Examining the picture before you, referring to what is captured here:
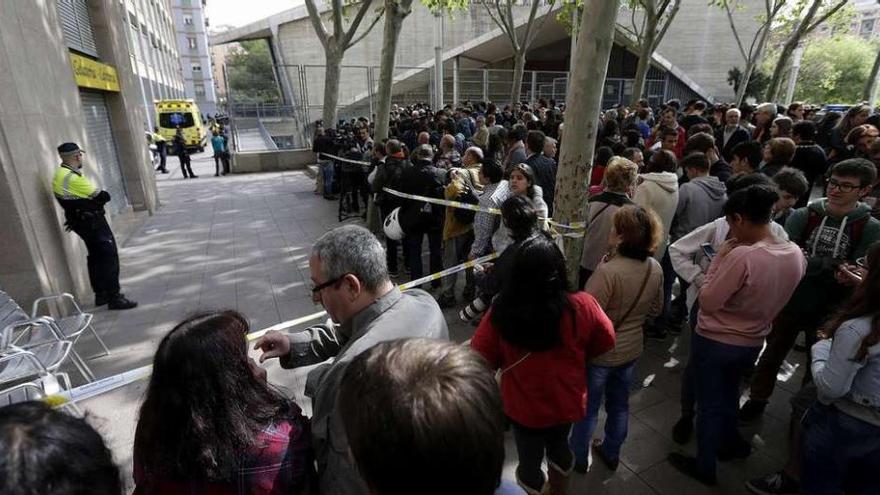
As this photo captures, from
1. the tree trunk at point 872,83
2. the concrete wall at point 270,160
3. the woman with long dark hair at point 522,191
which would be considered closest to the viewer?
the woman with long dark hair at point 522,191

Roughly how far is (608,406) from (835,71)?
1788 inches

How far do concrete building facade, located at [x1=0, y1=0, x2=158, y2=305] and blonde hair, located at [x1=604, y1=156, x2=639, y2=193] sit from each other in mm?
5875

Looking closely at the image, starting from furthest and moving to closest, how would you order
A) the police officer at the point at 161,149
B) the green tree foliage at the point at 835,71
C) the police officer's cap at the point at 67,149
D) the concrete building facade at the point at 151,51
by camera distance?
the green tree foliage at the point at 835,71 → the concrete building facade at the point at 151,51 → the police officer at the point at 161,149 → the police officer's cap at the point at 67,149

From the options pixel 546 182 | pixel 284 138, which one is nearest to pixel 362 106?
pixel 284 138

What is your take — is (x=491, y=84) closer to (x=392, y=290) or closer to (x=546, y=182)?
(x=546, y=182)

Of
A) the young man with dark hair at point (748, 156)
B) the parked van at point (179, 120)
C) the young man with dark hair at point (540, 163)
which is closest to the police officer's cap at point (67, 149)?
the young man with dark hair at point (540, 163)

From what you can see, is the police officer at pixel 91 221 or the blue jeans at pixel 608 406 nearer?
the blue jeans at pixel 608 406

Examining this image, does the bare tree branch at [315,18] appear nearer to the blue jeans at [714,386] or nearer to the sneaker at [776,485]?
the blue jeans at [714,386]

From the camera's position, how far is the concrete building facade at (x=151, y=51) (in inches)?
1153

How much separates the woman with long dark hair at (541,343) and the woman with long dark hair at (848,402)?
33.8 inches

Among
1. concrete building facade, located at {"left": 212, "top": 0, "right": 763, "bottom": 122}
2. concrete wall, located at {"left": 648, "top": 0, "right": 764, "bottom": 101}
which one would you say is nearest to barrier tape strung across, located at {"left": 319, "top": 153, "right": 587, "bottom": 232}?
concrete building facade, located at {"left": 212, "top": 0, "right": 763, "bottom": 122}

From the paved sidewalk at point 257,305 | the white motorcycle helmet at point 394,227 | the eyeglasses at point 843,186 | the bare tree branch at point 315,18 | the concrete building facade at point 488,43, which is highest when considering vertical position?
the concrete building facade at point 488,43

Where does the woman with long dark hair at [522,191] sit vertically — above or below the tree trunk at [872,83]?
below

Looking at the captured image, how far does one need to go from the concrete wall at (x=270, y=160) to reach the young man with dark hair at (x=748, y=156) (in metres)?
14.5
